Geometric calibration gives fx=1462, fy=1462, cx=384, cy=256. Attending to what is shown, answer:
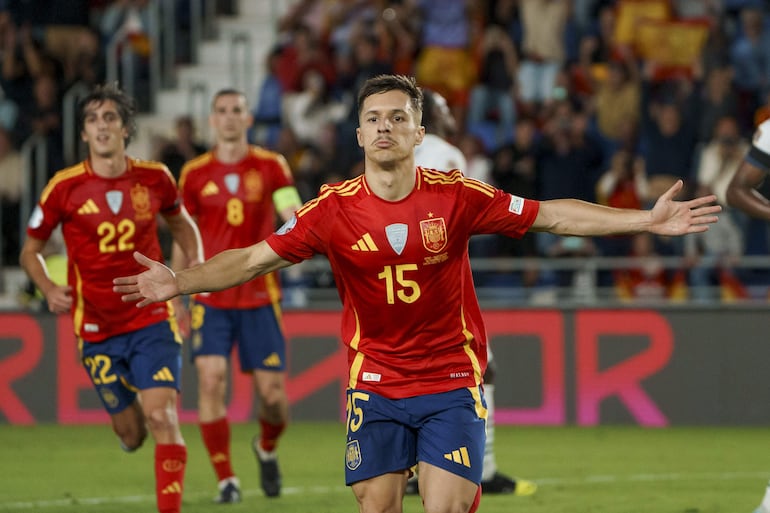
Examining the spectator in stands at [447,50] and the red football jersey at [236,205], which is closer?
the red football jersey at [236,205]

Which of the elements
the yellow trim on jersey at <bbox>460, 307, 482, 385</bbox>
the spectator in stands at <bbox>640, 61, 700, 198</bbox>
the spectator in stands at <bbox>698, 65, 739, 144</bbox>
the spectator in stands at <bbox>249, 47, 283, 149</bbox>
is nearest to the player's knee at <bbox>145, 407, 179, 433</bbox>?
the yellow trim on jersey at <bbox>460, 307, 482, 385</bbox>

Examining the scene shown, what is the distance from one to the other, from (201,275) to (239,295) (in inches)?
148

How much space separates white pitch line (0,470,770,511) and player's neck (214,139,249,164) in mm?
2290

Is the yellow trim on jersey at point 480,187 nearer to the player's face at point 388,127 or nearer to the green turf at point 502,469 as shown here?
the player's face at point 388,127

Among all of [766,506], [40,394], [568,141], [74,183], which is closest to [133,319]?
[74,183]

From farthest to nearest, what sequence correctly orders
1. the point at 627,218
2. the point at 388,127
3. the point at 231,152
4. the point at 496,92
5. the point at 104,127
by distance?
the point at 496,92 < the point at 231,152 < the point at 104,127 < the point at 388,127 < the point at 627,218

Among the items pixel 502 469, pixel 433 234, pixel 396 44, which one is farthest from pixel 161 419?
pixel 396 44

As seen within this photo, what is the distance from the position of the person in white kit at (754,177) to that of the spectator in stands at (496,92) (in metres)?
9.33

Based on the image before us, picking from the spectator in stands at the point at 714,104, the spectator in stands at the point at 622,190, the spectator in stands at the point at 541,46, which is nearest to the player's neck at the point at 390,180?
the spectator in stands at the point at 622,190

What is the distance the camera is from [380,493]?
6199mm

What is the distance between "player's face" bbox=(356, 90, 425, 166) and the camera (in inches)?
242

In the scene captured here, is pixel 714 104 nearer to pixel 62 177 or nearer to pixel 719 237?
pixel 719 237

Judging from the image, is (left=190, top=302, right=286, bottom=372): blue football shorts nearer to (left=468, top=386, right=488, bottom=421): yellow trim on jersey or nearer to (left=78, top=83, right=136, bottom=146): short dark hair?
(left=78, top=83, right=136, bottom=146): short dark hair

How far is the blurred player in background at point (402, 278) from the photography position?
6168 mm
